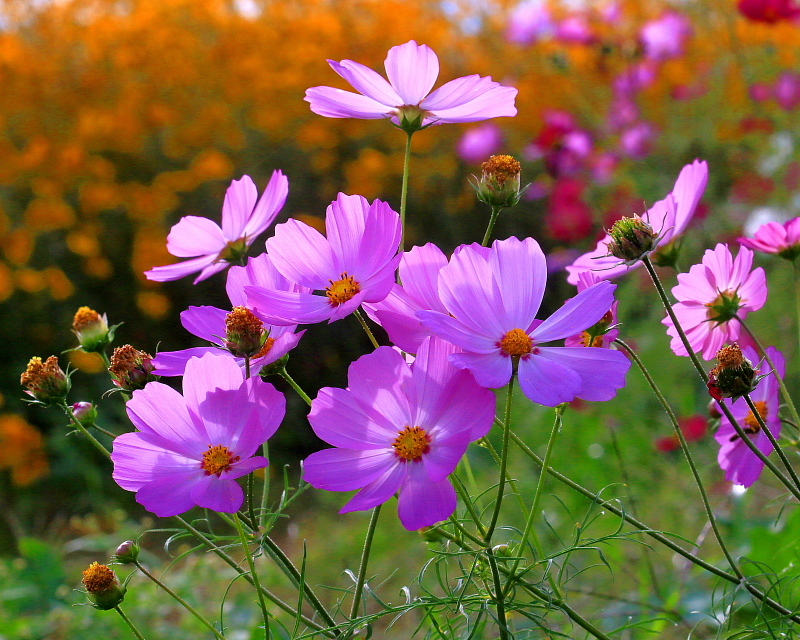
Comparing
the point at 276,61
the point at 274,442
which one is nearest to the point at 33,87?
the point at 276,61

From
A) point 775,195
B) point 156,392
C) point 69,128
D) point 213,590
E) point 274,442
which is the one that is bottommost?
point 274,442

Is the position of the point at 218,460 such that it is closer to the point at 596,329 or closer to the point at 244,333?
the point at 244,333

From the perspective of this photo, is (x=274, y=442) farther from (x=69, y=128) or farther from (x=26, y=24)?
(x=26, y=24)

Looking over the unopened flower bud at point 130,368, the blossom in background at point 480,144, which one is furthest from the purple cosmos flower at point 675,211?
the blossom in background at point 480,144

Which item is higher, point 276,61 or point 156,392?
point 156,392

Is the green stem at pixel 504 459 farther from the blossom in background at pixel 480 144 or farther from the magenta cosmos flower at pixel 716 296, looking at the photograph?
the blossom in background at pixel 480 144
